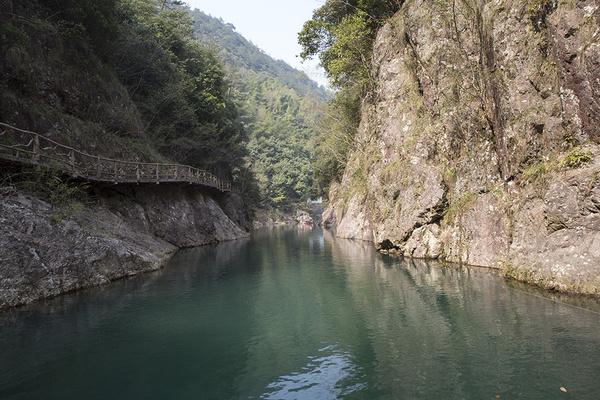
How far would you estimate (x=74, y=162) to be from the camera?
1546 centimetres

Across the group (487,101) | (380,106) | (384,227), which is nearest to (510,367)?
(487,101)

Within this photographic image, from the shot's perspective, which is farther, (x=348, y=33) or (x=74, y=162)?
(x=348, y=33)

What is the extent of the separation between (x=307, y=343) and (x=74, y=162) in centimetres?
1319

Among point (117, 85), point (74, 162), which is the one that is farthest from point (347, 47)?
point (74, 162)

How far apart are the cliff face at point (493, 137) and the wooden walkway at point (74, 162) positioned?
1347 cm

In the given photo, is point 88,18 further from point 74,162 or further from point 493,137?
point 493,137

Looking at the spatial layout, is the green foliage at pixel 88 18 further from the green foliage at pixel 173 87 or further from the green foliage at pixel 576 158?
the green foliage at pixel 576 158

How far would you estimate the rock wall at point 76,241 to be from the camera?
1058 centimetres

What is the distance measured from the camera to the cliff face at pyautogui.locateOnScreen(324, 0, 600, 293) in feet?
32.7

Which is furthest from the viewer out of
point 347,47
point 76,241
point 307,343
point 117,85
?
point 347,47

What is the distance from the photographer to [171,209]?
82.0 ft

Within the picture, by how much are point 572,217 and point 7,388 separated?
1285cm

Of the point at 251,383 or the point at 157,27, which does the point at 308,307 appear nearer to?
the point at 251,383

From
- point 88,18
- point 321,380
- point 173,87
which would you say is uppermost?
point 88,18
